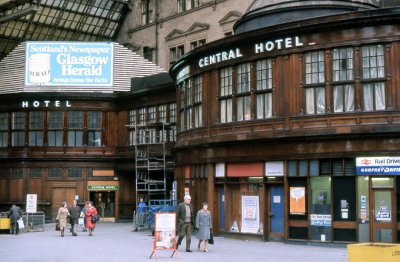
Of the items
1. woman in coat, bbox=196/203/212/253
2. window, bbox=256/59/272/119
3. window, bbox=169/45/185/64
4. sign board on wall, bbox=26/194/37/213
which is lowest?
woman in coat, bbox=196/203/212/253

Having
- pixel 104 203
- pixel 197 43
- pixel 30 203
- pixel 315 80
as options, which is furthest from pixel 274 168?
pixel 197 43

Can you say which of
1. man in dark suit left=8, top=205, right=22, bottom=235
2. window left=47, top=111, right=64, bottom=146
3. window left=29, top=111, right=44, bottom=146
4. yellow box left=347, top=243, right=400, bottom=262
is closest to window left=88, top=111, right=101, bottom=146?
window left=47, top=111, right=64, bottom=146

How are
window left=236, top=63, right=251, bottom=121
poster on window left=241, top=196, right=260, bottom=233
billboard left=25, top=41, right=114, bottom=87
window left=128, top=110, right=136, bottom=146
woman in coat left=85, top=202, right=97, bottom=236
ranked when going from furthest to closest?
billboard left=25, top=41, right=114, bottom=87 → window left=128, top=110, right=136, bottom=146 → woman in coat left=85, top=202, right=97, bottom=236 → window left=236, top=63, right=251, bottom=121 → poster on window left=241, top=196, right=260, bottom=233

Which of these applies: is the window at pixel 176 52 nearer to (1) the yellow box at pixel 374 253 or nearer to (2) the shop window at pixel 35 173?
(2) the shop window at pixel 35 173

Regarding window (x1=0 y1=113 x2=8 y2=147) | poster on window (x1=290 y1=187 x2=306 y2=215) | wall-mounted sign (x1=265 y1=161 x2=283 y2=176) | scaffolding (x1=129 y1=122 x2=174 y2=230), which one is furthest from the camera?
window (x1=0 y1=113 x2=8 y2=147)

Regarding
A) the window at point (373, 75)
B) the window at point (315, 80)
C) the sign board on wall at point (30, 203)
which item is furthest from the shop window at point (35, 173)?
the window at point (373, 75)

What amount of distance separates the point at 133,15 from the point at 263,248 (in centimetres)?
4446

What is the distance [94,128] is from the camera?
46125mm

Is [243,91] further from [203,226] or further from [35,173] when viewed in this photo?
[35,173]

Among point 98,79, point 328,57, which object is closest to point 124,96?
point 98,79

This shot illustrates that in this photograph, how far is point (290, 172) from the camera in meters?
25.9

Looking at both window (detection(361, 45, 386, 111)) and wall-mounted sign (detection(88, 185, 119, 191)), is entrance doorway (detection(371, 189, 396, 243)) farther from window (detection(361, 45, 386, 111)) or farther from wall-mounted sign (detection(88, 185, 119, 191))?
wall-mounted sign (detection(88, 185, 119, 191))

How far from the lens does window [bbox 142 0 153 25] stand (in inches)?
2430

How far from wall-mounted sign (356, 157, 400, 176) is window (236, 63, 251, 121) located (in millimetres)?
5662
